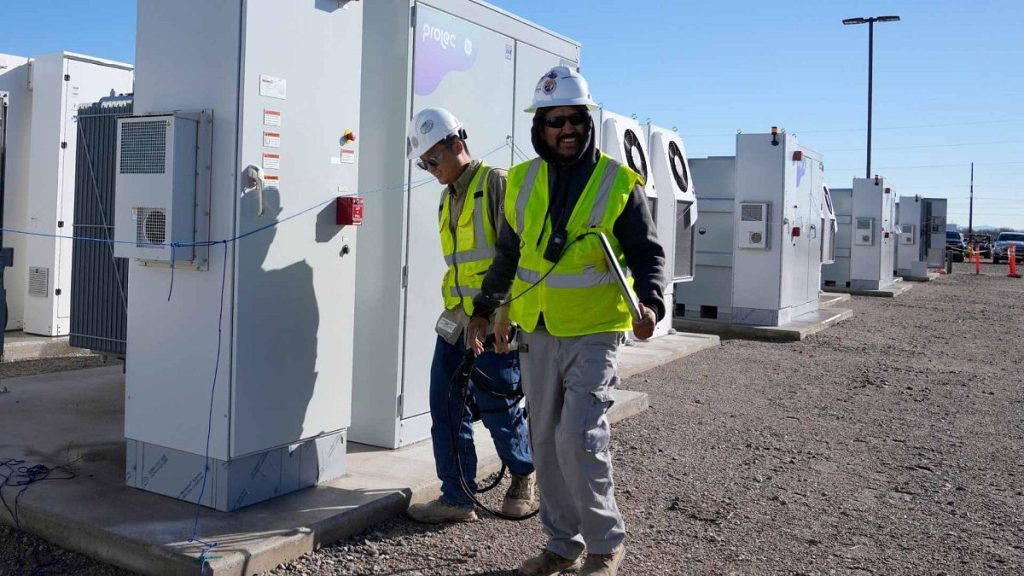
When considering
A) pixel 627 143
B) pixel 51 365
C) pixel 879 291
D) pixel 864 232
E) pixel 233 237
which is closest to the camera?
pixel 233 237

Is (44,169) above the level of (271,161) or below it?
above

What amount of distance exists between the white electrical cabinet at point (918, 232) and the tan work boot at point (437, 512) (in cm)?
2628

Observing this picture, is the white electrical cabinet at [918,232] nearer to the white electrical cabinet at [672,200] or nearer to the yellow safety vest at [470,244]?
the white electrical cabinet at [672,200]

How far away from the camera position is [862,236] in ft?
71.3

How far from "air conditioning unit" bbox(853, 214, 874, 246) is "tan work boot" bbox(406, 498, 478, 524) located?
19.1 m

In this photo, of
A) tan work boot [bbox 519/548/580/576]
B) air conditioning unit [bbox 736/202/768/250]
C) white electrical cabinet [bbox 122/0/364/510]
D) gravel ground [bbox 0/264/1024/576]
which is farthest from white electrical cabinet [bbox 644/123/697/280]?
tan work boot [bbox 519/548/580/576]

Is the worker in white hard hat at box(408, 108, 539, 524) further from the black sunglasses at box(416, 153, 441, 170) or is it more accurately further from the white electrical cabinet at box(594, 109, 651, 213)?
the white electrical cabinet at box(594, 109, 651, 213)

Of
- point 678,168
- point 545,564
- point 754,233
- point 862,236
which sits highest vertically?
point 678,168

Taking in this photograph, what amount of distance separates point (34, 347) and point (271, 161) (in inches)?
243

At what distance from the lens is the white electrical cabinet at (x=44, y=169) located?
9305 mm

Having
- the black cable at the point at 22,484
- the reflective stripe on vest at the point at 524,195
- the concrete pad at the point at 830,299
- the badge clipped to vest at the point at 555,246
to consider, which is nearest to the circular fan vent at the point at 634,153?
the reflective stripe on vest at the point at 524,195

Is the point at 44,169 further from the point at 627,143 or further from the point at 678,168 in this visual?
the point at 678,168

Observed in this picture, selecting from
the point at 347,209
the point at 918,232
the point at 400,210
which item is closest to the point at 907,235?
the point at 918,232

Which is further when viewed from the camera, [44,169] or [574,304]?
[44,169]
